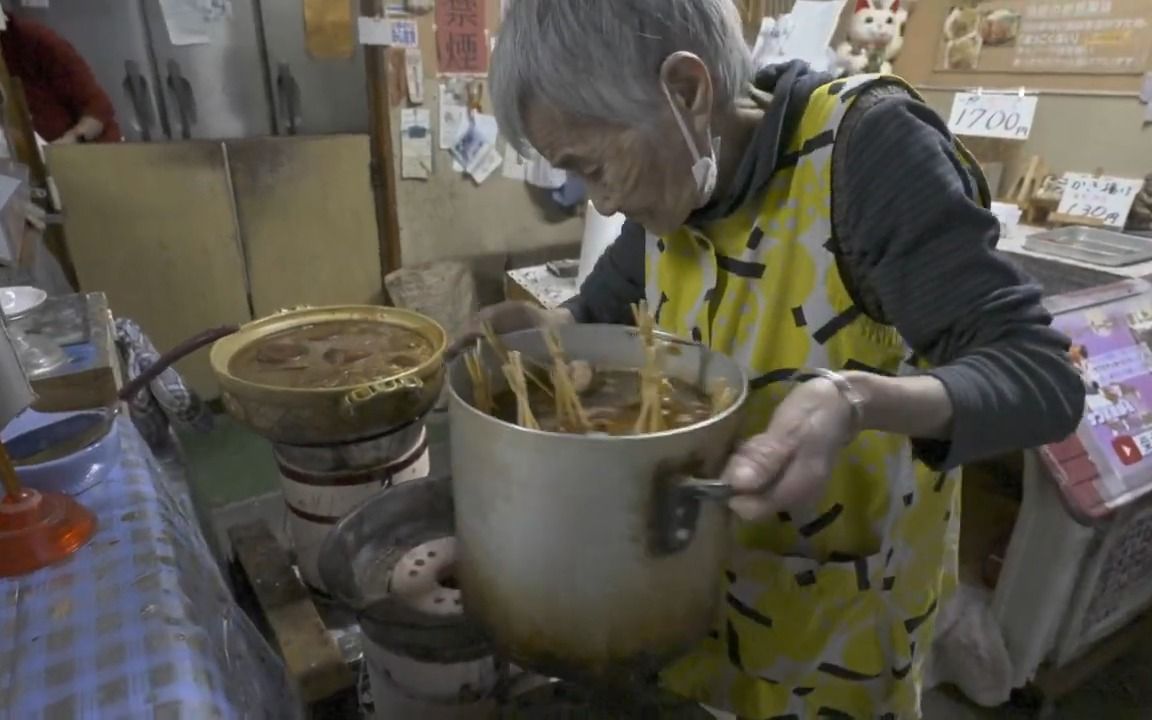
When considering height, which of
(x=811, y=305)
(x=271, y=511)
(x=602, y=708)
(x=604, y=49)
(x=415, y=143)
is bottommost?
(x=271, y=511)

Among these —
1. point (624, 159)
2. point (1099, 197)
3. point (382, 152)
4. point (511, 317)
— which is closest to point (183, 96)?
point (382, 152)

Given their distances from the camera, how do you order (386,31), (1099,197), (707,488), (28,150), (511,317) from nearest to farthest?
(707,488), (511,317), (1099,197), (28,150), (386,31)

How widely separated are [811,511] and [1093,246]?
1666 mm

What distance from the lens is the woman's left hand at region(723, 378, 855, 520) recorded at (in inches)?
19.6

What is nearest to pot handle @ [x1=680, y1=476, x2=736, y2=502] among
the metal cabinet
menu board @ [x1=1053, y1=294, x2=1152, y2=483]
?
menu board @ [x1=1053, y1=294, x2=1152, y2=483]

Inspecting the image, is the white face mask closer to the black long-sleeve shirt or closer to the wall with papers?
the black long-sleeve shirt

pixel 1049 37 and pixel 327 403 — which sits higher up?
pixel 1049 37

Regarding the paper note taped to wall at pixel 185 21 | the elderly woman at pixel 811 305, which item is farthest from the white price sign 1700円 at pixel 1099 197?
the paper note taped to wall at pixel 185 21

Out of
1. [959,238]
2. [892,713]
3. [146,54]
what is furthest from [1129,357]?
[146,54]

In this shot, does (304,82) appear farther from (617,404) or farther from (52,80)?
(617,404)

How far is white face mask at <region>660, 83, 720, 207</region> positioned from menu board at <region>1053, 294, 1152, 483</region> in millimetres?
1077

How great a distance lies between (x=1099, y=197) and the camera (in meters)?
2.07

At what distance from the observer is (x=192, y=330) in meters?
2.99

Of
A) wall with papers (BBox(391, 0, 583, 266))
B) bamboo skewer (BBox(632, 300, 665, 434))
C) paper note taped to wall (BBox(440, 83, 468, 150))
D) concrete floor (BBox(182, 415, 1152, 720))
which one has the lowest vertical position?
concrete floor (BBox(182, 415, 1152, 720))
